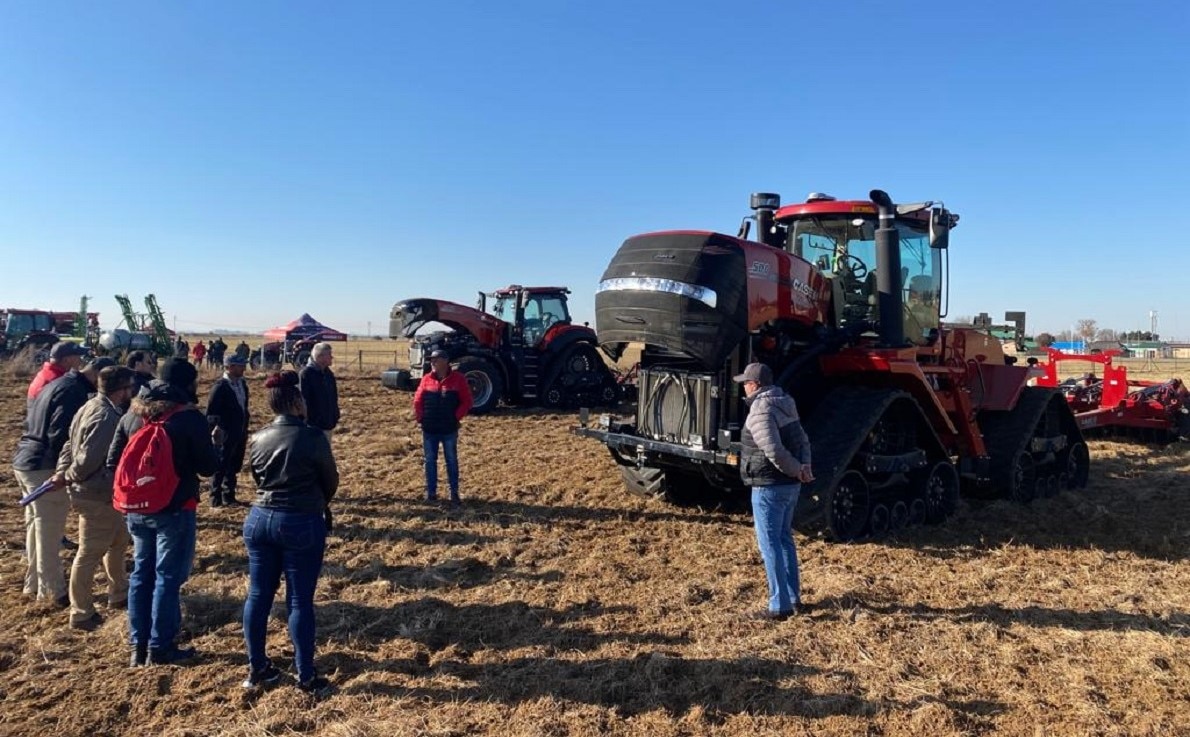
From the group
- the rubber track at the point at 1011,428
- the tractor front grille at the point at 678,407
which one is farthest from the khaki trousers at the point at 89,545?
the rubber track at the point at 1011,428

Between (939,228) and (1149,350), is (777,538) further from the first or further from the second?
(1149,350)

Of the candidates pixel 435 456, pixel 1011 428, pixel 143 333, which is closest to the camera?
pixel 435 456

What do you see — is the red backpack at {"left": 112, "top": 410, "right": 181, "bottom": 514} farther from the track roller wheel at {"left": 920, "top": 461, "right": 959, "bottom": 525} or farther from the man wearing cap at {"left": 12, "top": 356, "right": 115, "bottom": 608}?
the track roller wheel at {"left": 920, "top": 461, "right": 959, "bottom": 525}

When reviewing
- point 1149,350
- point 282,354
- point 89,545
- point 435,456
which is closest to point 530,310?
point 435,456

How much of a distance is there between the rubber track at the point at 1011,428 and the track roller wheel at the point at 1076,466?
0.70 m

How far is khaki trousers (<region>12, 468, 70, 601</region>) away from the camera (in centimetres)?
483

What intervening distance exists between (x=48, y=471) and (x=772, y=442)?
4.42 m

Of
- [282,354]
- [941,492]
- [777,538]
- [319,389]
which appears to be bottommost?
[941,492]

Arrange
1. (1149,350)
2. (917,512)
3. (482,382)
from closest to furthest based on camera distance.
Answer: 1. (917,512)
2. (482,382)
3. (1149,350)

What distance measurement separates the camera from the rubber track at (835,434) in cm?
571

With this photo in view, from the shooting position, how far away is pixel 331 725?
343cm

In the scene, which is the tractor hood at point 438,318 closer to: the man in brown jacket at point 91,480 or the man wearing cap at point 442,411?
the man wearing cap at point 442,411

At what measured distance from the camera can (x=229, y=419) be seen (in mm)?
7168

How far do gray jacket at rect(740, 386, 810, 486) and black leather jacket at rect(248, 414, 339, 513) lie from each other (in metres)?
2.35
